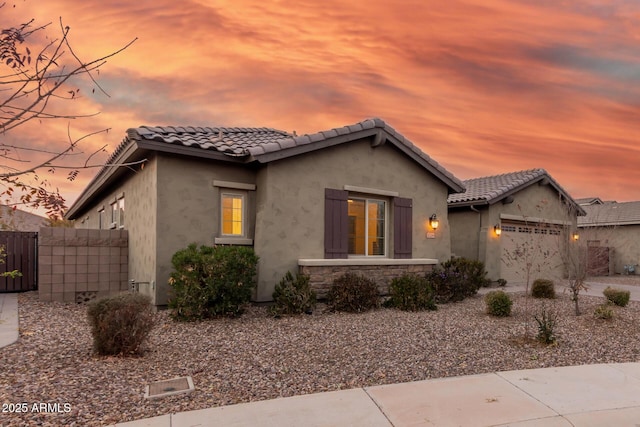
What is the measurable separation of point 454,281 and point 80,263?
9.81m

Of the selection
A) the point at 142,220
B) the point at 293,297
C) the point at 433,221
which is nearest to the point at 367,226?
the point at 433,221

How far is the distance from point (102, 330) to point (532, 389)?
5.41 m

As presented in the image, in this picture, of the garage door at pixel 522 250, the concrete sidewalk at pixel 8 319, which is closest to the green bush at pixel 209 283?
the concrete sidewalk at pixel 8 319

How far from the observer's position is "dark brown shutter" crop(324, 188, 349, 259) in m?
10.1

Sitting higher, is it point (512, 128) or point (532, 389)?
point (512, 128)

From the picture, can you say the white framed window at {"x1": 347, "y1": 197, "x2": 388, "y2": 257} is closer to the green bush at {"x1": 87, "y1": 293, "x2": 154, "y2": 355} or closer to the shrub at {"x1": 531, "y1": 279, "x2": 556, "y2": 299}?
the shrub at {"x1": 531, "y1": 279, "x2": 556, "y2": 299}

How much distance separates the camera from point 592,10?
8914 mm

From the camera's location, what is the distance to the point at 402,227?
37.8ft

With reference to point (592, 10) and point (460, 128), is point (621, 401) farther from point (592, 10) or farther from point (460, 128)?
point (460, 128)

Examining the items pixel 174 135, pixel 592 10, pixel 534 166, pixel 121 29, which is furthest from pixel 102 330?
pixel 534 166

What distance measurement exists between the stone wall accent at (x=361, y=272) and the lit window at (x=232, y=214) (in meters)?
1.82

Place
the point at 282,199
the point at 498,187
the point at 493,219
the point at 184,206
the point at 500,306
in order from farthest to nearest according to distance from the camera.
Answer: the point at 498,187 → the point at 493,219 → the point at 282,199 → the point at 184,206 → the point at 500,306

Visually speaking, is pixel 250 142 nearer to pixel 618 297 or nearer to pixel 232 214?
pixel 232 214

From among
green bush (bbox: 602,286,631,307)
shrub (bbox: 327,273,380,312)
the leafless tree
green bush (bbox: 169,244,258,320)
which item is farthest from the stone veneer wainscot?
the leafless tree
